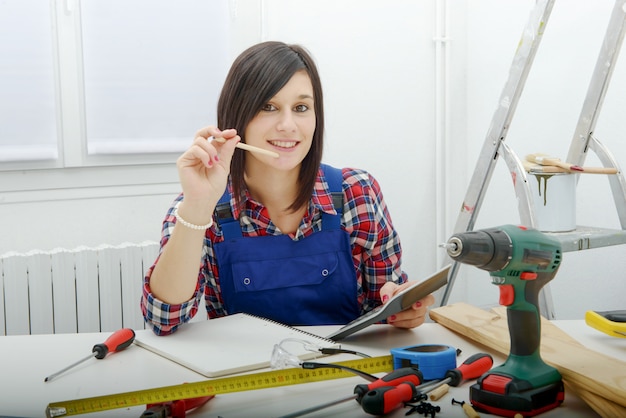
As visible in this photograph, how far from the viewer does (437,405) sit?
973 mm

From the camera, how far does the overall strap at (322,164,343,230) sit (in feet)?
5.24

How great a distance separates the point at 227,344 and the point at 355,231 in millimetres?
482

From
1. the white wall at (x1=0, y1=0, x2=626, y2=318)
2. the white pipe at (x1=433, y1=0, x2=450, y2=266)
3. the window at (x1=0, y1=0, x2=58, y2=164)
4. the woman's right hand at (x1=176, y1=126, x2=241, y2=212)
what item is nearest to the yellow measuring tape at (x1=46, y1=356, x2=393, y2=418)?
the woman's right hand at (x1=176, y1=126, x2=241, y2=212)

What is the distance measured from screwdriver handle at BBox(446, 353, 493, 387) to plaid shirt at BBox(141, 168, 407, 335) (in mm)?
550

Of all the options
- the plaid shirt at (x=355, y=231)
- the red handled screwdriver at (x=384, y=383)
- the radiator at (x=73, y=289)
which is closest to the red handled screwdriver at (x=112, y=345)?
the plaid shirt at (x=355, y=231)

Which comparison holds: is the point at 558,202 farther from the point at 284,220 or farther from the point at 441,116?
the point at 441,116

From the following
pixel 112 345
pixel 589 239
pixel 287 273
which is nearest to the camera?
pixel 112 345

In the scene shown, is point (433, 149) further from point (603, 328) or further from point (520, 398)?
point (520, 398)

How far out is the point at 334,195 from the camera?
1640 mm

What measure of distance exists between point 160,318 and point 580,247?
3.75 feet

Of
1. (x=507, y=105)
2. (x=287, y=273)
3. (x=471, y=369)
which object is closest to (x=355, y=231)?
(x=287, y=273)

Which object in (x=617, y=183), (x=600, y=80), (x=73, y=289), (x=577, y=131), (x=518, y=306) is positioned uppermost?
(x=600, y=80)

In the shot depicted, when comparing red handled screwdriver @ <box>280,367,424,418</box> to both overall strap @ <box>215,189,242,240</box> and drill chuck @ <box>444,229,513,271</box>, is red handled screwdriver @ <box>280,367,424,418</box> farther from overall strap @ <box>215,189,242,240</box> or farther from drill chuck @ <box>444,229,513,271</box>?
overall strap @ <box>215,189,242,240</box>

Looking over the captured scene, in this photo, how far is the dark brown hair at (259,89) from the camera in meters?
1.54
